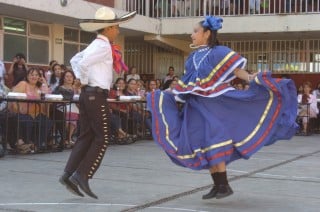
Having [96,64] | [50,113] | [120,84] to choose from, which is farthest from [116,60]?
[120,84]

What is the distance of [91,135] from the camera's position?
615 centimetres

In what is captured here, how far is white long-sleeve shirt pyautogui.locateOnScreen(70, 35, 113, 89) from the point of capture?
592 cm

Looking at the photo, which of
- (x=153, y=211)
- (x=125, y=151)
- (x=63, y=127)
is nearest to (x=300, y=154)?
(x=125, y=151)

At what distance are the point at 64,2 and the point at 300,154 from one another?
806 cm

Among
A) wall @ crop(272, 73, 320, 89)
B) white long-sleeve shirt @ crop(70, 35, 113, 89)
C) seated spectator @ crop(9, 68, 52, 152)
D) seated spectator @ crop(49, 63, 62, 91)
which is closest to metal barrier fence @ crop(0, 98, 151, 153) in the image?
seated spectator @ crop(9, 68, 52, 152)

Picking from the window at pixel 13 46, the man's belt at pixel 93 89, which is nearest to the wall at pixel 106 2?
the window at pixel 13 46

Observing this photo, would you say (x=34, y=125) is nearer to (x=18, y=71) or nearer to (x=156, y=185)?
(x=18, y=71)

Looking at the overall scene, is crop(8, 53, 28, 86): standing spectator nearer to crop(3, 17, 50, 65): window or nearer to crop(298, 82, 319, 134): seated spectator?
crop(3, 17, 50, 65): window

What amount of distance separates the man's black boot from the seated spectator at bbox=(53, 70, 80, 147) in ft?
17.2

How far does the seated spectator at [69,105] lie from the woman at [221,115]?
5.44 m

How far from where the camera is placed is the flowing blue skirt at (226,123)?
5.78 m

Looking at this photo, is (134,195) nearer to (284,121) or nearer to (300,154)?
(284,121)

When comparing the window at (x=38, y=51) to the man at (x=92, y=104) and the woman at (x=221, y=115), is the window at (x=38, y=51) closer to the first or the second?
the man at (x=92, y=104)

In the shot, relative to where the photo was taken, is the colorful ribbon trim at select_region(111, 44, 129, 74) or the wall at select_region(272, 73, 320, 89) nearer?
the colorful ribbon trim at select_region(111, 44, 129, 74)
